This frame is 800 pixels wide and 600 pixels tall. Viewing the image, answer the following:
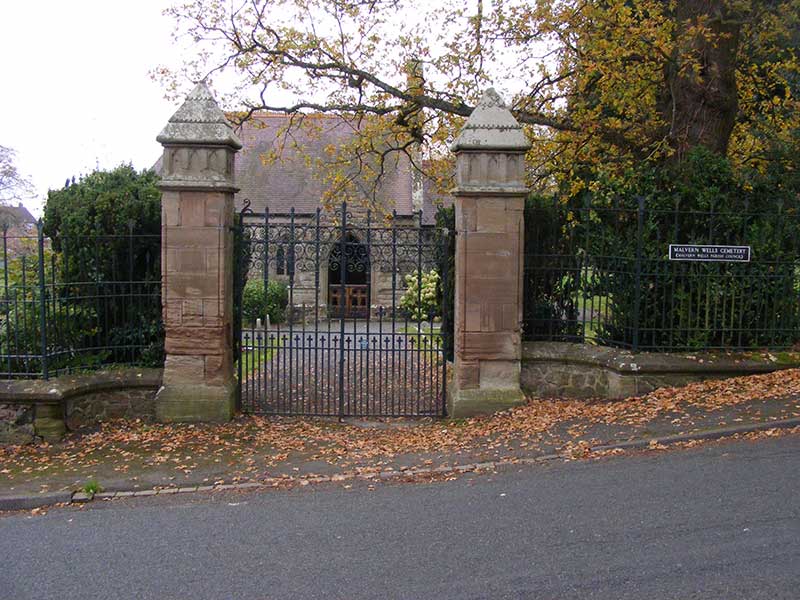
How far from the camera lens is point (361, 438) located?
315 inches

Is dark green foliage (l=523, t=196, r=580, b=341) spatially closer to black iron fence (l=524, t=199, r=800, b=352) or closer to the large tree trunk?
black iron fence (l=524, t=199, r=800, b=352)

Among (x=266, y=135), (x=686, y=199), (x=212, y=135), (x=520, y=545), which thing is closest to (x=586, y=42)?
→ (x=686, y=199)

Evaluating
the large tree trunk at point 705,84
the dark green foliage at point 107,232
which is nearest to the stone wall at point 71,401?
the dark green foliage at point 107,232

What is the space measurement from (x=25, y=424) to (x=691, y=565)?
263 inches

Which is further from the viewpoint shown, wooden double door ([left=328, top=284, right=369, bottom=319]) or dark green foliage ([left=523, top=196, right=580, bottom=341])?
wooden double door ([left=328, top=284, right=369, bottom=319])

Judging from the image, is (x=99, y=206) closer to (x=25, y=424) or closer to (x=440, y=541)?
(x=25, y=424)

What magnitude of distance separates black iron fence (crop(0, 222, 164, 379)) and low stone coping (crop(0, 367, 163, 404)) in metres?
0.17

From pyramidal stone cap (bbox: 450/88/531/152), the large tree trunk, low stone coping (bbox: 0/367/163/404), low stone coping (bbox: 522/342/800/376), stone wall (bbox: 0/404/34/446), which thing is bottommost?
stone wall (bbox: 0/404/34/446)

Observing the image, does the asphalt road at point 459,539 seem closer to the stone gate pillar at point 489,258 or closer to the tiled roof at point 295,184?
the stone gate pillar at point 489,258

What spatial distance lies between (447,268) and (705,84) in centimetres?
506

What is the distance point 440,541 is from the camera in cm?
487

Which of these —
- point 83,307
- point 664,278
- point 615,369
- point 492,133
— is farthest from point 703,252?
point 83,307

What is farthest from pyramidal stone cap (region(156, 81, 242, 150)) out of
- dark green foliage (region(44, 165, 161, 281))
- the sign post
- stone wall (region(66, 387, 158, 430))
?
the sign post

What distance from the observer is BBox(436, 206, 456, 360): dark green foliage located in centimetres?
866
